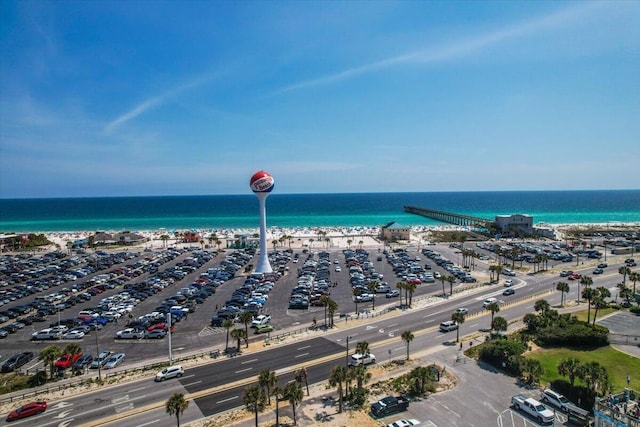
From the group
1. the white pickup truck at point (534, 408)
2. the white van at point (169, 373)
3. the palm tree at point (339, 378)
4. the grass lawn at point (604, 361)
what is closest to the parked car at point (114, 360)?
the white van at point (169, 373)

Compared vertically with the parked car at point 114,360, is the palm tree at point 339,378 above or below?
above

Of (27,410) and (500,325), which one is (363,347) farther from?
(27,410)

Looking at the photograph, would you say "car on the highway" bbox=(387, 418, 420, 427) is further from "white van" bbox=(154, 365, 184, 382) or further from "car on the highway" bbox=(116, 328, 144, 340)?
"car on the highway" bbox=(116, 328, 144, 340)

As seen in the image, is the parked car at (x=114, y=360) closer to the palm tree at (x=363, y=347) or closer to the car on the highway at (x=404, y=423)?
the palm tree at (x=363, y=347)

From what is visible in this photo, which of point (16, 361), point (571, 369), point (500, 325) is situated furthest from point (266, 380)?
point (16, 361)

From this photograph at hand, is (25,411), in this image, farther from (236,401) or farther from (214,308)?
(214,308)

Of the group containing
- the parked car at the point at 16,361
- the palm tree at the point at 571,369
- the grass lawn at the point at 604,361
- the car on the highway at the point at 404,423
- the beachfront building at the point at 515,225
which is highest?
the beachfront building at the point at 515,225

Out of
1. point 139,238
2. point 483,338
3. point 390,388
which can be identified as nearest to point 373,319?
point 483,338
